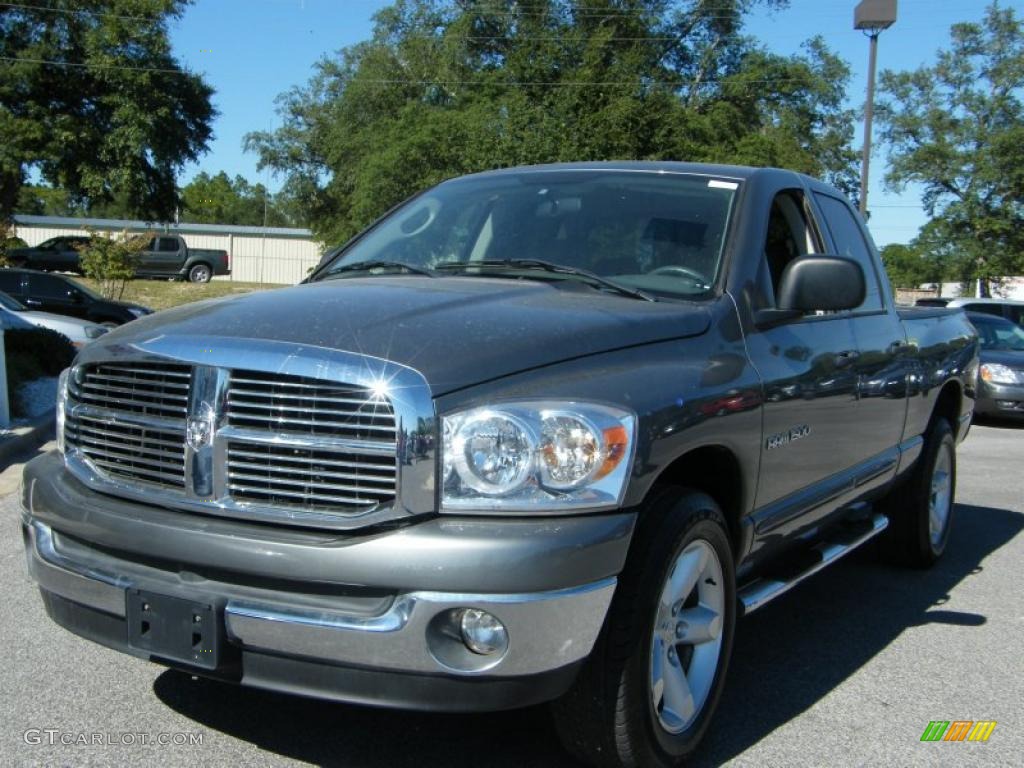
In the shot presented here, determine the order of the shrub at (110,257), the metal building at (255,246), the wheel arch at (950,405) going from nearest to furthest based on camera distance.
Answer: the wheel arch at (950,405) < the shrub at (110,257) < the metal building at (255,246)

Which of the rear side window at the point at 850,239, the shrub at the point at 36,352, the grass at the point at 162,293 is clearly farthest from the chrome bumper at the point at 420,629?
the grass at the point at 162,293

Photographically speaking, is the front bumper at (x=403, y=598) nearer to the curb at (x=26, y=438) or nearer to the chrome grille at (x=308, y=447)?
the chrome grille at (x=308, y=447)

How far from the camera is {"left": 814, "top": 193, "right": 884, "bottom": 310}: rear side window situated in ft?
16.3

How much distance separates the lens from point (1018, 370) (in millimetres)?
13594

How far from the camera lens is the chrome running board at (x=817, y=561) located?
373cm

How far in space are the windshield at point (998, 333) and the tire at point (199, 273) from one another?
30.6 meters

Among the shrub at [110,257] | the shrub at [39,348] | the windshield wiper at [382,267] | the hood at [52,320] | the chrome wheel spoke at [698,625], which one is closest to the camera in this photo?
the chrome wheel spoke at [698,625]

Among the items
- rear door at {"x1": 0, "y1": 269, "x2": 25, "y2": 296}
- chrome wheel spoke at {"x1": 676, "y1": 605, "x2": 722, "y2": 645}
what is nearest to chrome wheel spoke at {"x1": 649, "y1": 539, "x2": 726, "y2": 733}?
chrome wheel spoke at {"x1": 676, "y1": 605, "x2": 722, "y2": 645}

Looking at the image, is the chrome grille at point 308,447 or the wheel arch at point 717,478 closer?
the chrome grille at point 308,447

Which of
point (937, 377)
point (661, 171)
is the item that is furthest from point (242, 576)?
point (937, 377)

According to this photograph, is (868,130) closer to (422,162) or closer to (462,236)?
(422,162)

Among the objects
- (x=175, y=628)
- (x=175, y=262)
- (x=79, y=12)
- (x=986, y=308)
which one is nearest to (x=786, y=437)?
(x=175, y=628)

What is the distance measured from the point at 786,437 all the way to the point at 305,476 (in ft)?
6.09

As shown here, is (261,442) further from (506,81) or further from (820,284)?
(506,81)
